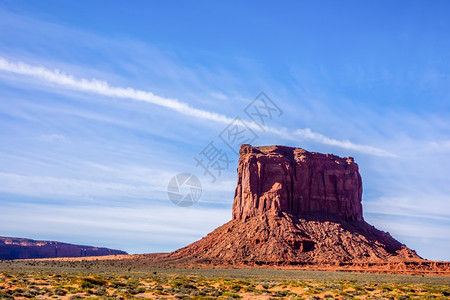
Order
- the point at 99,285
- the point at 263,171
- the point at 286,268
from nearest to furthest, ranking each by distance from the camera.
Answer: the point at 99,285 → the point at 286,268 → the point at 263,171

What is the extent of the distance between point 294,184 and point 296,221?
431 inches

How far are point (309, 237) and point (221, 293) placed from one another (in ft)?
221

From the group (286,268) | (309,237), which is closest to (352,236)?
(309,237)

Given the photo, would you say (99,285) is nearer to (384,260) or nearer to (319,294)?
(319,294)

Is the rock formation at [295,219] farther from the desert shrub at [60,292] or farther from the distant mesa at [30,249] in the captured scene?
the distant mesa at [30,249]

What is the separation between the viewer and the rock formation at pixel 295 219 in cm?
9169

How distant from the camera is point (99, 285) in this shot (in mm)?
35125

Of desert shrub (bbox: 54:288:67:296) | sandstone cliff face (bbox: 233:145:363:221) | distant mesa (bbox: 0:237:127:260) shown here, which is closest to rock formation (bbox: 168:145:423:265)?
sandstone cliff face (bbox: 233:145:363:221)

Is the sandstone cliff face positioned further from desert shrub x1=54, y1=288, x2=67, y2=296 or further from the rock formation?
desert shrub x1=54, y1=288, x2=67, y2=296

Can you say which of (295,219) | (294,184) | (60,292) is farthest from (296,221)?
(60,292)

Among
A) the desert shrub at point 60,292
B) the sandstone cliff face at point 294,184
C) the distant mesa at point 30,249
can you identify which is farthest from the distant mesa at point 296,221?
the distant mesa at point 30,249

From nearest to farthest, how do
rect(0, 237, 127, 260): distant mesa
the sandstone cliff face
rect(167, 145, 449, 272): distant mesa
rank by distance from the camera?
1. rect(167, 145, 449, 272): distant mesa
2. the sandstone cliff face
3. rect(0, 237, 127, 260): distant mesa

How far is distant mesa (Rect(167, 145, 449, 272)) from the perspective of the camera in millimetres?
91125

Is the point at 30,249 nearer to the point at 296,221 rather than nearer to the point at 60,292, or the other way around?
the point at 296,221
